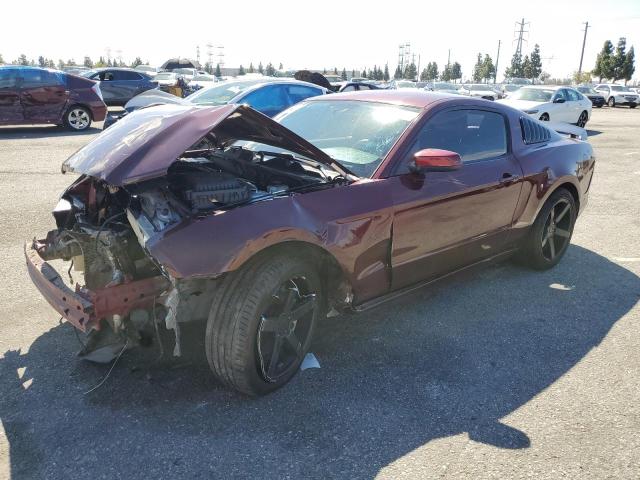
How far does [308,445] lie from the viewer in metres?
2.49

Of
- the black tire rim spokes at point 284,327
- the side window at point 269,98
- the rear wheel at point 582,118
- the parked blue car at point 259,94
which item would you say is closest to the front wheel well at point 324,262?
the black tire rim spokes at point 284,327

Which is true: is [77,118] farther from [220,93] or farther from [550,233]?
[550,233]

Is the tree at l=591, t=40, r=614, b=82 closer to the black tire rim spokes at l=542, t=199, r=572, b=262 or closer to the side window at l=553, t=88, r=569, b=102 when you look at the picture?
the side window at l=553, t=88, r=569, b=102

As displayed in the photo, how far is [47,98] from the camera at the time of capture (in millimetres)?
12602

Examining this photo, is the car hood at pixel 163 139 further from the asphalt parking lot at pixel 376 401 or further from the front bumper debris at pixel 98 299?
the asphalt parking lot at pixel 376 401

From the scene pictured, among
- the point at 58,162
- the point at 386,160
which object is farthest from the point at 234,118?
the point at 58,162

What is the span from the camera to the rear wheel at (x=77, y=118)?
522 inches

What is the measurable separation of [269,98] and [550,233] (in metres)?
6.32

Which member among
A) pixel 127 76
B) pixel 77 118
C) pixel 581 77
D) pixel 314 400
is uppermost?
pixel 581 77

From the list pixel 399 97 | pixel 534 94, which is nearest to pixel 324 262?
pixel 399 97

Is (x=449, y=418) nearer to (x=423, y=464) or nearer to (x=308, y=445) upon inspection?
(x=423, y=464)

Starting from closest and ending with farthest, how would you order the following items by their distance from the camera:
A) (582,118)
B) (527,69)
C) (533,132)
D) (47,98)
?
(533,132)
(47,98)
(582,118)
(527,69)

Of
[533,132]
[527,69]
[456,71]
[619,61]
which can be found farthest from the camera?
[456,71]

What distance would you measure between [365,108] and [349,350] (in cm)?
171
